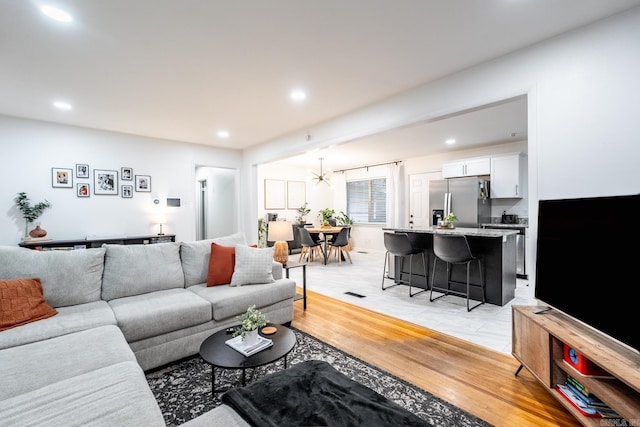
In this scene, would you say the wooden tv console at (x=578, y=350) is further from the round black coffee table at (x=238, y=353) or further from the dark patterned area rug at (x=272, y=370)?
the round black coffee table at (x=238, y=353)

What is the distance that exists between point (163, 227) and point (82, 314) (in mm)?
3529

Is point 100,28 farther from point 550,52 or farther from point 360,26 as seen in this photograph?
point 550,52

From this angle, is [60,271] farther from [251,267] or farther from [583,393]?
[583,393]

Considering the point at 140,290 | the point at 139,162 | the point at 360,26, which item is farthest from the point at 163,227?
the point at 360,26

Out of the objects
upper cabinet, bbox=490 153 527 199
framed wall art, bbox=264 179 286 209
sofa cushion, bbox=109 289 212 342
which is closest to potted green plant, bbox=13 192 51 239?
sofa cushion, bbox=109 289 212 342

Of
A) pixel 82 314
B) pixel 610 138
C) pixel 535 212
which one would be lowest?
pixel 82 314

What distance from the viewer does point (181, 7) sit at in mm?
1951

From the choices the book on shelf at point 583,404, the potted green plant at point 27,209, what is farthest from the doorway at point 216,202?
the book on shelf at point 583,404

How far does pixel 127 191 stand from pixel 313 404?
5215 millimetres

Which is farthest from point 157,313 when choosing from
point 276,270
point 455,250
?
point 455,250

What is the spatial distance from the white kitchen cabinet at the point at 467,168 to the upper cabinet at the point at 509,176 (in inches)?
5.1

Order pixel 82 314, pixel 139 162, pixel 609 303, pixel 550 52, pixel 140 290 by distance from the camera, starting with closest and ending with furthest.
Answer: pixel 609 303 < pixel 82 314 < pixel 550 52 < pixel 140 290 < pixel 139 162

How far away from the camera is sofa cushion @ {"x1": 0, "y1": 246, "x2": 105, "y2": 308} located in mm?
2213

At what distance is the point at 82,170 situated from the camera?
4.61 metres
